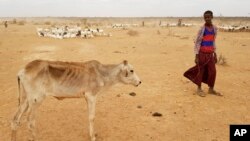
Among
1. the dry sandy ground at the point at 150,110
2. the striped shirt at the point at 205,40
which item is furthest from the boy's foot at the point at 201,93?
the striped shirt at the point at 205,40

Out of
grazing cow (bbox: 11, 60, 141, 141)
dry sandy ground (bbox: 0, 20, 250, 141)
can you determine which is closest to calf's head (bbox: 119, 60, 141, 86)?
grazing cow (bbox: 11, 60, 141, 141)

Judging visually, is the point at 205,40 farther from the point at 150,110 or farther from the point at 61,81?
the point at 61,81

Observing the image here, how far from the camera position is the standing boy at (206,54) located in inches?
383

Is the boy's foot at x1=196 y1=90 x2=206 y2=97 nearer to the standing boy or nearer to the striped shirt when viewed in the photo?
the standing boy

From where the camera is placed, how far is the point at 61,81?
21.0 feet

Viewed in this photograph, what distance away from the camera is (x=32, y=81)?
617cm

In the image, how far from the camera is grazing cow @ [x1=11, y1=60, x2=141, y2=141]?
20.3 ft

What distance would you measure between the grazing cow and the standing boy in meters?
3.44

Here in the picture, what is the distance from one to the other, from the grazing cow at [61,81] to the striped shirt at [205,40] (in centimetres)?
336

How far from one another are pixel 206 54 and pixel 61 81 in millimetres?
4943

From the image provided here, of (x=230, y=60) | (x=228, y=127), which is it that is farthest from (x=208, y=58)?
(x=230, y=60)

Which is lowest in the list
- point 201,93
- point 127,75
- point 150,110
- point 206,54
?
point 150,110

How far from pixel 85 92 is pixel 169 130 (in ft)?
6.81

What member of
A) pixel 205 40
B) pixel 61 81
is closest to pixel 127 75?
pixel 61 81
